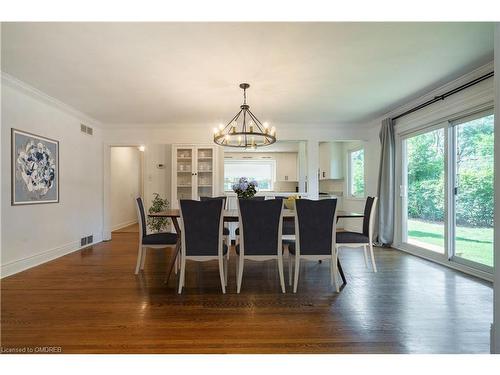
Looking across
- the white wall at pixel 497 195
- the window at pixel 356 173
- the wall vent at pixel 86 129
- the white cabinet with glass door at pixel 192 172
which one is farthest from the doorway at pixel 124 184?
the white wall at pixel 497 195

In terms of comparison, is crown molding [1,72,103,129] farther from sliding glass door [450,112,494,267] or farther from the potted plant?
sliding glass door [450,112,494,267]

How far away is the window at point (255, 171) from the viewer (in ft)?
27.5

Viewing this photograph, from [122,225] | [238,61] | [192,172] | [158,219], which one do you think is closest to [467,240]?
[238,61]

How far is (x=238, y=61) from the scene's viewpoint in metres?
2.63

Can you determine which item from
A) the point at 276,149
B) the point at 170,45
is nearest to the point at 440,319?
the point at 170,45

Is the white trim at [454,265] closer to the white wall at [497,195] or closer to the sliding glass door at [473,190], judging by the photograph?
the sliding glass door at [473,190]

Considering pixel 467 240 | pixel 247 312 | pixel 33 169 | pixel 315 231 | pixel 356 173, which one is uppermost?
pixel 356 173

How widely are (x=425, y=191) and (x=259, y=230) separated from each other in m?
2.93

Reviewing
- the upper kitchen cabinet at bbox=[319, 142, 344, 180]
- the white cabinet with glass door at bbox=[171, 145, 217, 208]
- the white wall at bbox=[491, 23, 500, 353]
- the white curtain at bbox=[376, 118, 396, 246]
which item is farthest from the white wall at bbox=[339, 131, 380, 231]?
the white wall at bbox=[491, 23, 500, 353]

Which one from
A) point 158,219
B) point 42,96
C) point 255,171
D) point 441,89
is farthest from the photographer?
point 255,171

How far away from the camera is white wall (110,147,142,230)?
20.7ft

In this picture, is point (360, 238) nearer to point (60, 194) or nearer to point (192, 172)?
point (192, 172)

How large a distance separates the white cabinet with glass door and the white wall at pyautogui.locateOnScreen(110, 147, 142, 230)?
5.19 feet
